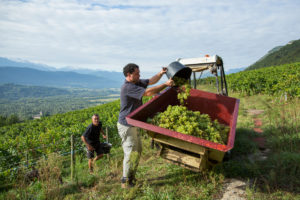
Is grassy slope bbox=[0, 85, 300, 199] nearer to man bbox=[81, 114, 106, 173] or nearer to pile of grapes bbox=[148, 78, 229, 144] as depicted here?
man bbox=[81, 114, 106, 173]

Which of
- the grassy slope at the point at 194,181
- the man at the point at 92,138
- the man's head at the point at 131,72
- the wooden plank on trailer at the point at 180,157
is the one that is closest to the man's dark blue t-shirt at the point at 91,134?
the man at the point at 92,138

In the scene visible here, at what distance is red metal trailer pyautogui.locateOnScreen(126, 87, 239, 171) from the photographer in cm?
278

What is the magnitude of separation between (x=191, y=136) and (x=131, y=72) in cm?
160

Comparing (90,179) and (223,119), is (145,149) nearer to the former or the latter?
(90,179)

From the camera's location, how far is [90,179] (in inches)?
166

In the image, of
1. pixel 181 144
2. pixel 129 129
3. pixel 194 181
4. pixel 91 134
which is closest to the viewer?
pixel 181 144

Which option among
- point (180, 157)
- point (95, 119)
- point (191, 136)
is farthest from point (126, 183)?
point (95, 119)

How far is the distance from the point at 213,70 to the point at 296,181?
2.84 meters

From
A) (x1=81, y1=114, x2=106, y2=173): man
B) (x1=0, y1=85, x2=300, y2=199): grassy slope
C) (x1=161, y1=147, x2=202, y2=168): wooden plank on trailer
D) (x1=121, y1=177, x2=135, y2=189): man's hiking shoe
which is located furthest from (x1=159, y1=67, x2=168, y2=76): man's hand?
(x1=81, y1=114, x2=106, y2=173): man

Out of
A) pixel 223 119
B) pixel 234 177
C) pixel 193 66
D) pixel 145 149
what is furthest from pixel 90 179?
pixel 193 66

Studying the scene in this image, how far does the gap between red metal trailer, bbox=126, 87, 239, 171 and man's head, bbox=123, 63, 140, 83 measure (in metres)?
0.53

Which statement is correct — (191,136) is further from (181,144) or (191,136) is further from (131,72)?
(131,72)

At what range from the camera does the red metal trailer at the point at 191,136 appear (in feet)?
9.11

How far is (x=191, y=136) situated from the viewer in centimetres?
270
